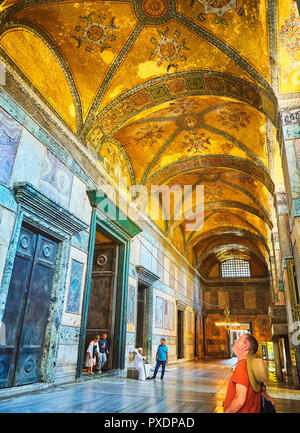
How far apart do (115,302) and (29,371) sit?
3417mm

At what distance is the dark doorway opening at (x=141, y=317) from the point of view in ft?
33.9

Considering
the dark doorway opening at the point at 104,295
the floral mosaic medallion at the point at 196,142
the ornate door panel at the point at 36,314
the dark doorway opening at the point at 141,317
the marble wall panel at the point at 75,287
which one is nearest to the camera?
the ornate door panel at the point at 36,314

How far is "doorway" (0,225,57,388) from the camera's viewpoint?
15.8 ft

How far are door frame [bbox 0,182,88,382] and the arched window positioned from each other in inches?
730

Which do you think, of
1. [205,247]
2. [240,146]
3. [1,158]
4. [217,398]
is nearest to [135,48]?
[1,158]

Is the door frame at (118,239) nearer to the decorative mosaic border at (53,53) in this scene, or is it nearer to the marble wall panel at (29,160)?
the marble wall panel at (29,160)

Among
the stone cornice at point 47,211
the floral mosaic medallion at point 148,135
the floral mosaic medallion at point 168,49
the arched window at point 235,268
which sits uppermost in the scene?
the floral mosaic medallion at point 168,49

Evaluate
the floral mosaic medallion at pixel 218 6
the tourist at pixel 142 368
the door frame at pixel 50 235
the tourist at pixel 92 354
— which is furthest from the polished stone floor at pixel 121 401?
the floral mosaic medallion at pixel 218 6

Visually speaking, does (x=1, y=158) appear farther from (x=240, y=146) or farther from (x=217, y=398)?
(x=240, y=146)

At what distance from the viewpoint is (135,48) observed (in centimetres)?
Result: 666

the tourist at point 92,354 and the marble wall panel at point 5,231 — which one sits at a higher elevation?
the marble wall panel at point 5,231

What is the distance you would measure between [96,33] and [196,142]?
4.72 m

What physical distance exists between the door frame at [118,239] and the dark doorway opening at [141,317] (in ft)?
6.20

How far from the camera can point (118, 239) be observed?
8.64 metres
